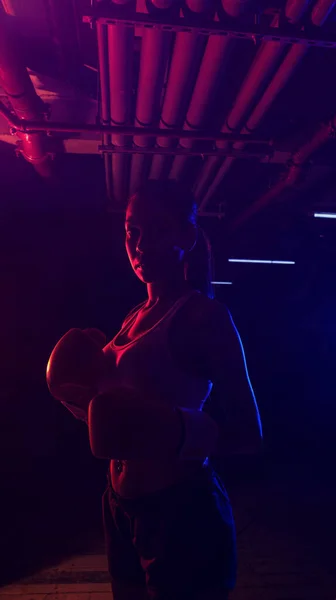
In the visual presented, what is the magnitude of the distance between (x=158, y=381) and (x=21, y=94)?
2.43 meters

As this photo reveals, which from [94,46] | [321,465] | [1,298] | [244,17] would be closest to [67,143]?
[94,46]

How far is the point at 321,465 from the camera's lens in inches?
256

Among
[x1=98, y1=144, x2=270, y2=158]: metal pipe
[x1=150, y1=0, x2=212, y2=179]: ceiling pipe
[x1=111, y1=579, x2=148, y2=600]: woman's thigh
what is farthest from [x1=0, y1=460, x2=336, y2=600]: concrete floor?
[x1=150, y1=0, x2=212, y2=179]: ceiling pipe

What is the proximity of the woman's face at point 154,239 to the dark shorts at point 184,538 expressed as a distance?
608 mm

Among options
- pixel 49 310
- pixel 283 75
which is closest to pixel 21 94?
pixel 283 75

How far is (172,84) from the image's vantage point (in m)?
2.60

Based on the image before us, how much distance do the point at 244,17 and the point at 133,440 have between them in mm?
2108

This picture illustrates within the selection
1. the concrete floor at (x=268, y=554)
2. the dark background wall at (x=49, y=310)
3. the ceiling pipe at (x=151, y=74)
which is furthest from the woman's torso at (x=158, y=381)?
the dark background wall at (x=49, y=310)

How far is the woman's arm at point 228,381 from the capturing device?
1065 mm

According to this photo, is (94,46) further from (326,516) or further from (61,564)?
(326,516)

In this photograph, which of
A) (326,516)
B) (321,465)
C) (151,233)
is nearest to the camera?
(151,233)

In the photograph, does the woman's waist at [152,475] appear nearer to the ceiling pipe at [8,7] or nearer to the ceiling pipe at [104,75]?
the ceiling pipe at [104,75]

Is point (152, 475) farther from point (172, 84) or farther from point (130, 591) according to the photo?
point (172, 84)

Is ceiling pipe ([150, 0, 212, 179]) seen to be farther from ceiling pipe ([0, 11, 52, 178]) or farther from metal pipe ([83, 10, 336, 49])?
ceiling pipe ([0, 11, 52, 178])
